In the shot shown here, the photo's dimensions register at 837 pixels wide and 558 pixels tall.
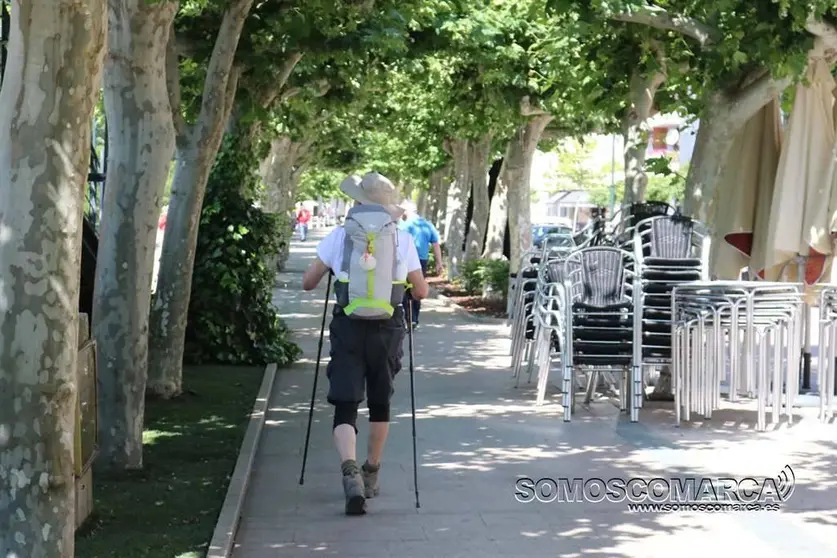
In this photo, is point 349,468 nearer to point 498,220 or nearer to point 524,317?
point 524,317

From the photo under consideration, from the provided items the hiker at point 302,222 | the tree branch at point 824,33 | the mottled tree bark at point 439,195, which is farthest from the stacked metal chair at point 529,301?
the hiker at point 302,222

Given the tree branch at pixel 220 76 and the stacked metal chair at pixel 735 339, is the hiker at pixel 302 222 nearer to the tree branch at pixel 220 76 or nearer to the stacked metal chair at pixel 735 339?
the tree branch at pixel 220 76

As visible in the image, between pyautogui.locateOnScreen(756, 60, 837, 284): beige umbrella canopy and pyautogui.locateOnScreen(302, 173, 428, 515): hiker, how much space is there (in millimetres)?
4578

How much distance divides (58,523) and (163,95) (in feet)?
14.9

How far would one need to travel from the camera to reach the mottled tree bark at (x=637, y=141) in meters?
14.5

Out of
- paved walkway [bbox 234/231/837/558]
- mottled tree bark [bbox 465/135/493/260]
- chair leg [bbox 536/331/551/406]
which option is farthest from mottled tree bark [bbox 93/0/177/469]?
mottled tree bark [bbox 465/135/493/260]

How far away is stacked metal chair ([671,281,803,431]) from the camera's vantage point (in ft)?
34.5

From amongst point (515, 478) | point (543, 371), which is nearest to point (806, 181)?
point (543, 371)

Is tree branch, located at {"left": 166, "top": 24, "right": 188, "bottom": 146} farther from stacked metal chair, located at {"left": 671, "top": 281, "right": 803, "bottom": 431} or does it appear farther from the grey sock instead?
stacked metal chair, located at {"left": 671, "top": 281, "right": 803, "bottom": 431}

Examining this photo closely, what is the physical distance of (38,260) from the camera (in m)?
5.06

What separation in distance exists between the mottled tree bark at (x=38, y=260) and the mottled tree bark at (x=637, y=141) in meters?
9.96

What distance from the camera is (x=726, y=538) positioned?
23.5 ft

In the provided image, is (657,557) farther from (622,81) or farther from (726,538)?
(622,81)

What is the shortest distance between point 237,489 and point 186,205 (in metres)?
4.45
